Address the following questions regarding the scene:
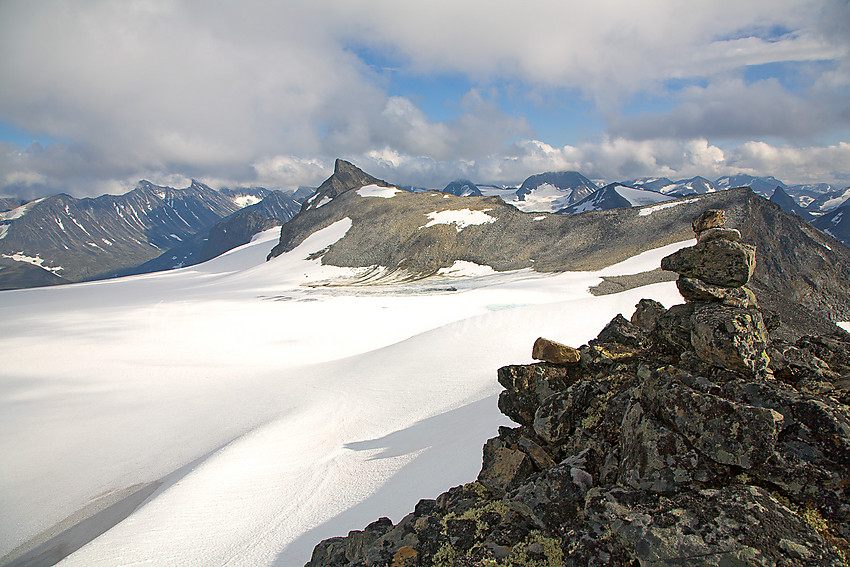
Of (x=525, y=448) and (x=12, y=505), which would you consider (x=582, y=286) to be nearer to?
(x=525, y=448)

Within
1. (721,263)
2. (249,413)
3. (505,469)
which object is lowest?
(249,413)

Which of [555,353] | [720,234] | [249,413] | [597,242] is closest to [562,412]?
[555,353]

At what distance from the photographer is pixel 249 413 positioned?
16.8 metres

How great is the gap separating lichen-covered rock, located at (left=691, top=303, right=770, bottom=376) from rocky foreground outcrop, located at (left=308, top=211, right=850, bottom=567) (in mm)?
17

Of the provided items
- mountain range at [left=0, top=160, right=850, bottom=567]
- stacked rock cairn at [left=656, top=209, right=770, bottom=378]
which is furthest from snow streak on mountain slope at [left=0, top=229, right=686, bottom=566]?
stacked rock cairn at [left=656, top=209, right=770, bottom=378]

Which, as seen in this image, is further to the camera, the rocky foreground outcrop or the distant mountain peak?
the distant mountain peak

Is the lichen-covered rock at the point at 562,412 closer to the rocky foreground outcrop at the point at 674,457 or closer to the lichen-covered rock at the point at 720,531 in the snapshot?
the rocky foreground outcrop at the point at 674,457

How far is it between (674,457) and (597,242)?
5747 centimetres

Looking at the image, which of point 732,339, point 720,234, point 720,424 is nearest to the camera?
point 720,424

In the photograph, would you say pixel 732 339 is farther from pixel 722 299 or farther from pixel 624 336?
pixel 624 336

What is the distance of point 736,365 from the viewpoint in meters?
5.19

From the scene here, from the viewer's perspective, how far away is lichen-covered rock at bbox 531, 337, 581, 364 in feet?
24.3

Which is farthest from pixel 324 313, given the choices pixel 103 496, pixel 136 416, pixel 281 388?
pixel 103 496

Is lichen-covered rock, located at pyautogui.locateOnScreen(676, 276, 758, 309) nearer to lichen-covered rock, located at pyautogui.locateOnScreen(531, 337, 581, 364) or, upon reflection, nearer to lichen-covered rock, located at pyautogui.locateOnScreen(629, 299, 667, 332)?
lichen-covered rock, located at pyautogui.locateOnScreen(629, 299, 667, 332)
